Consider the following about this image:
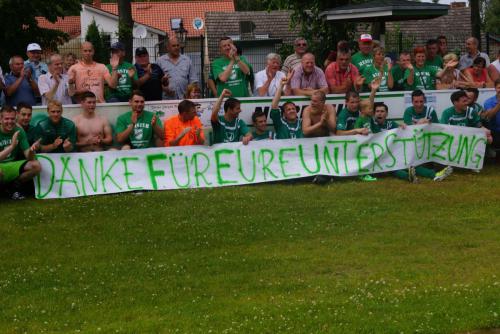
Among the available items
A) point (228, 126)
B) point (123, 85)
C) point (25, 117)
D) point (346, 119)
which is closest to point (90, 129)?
point (25, 117)

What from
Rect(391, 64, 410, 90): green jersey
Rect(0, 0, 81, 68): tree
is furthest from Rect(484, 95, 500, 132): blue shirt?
Rect(0, 0, 81, 68): tree

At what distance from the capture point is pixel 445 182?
1441 centimetres

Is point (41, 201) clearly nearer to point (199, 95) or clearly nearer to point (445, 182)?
point (199, 95)

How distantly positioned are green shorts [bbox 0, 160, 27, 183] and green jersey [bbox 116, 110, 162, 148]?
1.62 m

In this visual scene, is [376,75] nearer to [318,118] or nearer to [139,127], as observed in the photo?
[318,118]

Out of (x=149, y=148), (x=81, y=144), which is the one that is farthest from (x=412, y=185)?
(x=81, y=144)

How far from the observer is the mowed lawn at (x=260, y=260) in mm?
8281

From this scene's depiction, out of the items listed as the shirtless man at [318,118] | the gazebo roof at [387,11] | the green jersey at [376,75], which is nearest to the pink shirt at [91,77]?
the shirtless man at [318,118]

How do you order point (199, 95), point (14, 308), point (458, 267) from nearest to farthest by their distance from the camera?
point (14, 308) → point (458, 267) → point (199, 95)

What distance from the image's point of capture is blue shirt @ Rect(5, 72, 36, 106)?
1504 cm

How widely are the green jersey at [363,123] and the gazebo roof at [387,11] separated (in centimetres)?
307

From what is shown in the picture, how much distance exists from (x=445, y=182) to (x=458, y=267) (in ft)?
15.2

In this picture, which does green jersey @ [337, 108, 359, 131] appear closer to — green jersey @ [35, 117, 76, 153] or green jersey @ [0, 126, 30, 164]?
green jersey @ [35, 117, 76, 153]

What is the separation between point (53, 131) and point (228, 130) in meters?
2.63
